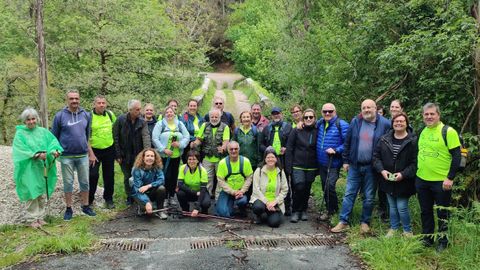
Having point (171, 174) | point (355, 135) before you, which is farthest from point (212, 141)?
point (355, 135)

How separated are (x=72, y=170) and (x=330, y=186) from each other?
3.95 meters

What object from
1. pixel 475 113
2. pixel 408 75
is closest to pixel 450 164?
pixel 475 113

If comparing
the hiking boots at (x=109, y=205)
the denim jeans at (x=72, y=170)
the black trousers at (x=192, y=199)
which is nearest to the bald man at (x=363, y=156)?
the black trousers at (x=192, y=199)

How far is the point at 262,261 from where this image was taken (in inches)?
192

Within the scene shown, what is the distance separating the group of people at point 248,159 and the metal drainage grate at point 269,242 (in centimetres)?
49

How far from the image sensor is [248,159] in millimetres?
7039

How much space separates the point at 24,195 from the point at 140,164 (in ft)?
5.42

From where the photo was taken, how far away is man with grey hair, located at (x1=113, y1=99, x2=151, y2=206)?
6.98 metres

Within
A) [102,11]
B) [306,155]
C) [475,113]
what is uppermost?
[102,11]

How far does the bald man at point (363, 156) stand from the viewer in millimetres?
5723

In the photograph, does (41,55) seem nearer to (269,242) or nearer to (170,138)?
(170,138)

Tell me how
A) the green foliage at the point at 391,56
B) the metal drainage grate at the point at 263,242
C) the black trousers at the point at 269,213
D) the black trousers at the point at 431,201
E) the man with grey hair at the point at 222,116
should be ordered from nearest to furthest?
the black trousers at the point at 431,201
the metal drainage grate at the point at 263,242
the green foliage at the point at 391,56
the black trousers at the point at 269,213
the man with grey hair at the point at 222,116

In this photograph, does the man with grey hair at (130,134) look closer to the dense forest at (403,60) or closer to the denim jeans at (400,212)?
the denim jeans at (400,212)

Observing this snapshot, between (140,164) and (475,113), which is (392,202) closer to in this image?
(475,113)
